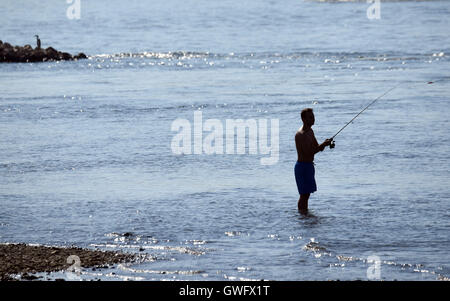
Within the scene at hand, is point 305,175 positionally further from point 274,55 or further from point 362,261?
point 274,55

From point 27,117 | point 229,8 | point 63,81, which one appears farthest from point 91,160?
point 229,8

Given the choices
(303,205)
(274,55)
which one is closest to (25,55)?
(274,55)

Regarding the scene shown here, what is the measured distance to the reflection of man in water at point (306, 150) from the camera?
13.2m

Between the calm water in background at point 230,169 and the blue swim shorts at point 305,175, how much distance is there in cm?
51

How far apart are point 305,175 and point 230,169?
4.71m

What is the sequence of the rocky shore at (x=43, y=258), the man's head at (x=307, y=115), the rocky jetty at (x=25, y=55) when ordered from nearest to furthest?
1. the rocky shore at (x=43, y=258)
2. the man's head at (x=307, y=115)
3. the rocky jetty at (x=25, y=55)

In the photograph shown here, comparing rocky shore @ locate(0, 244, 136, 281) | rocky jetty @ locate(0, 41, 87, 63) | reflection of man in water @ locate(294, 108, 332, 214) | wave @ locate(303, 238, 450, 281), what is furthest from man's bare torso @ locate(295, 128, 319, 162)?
rocky jetty @ locate(0, 41, 87, 63)

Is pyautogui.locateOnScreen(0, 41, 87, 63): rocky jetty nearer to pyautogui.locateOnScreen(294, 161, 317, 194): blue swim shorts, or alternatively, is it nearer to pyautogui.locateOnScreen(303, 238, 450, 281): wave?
pyautogui.locateOnScreen(294, 161, 317, 194): blue swim shorts

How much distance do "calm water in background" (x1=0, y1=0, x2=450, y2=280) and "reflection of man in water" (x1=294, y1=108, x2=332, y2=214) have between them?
577mm

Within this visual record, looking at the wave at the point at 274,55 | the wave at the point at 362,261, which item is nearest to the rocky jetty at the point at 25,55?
the wave at the point at 274,55

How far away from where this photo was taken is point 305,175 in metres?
13.5

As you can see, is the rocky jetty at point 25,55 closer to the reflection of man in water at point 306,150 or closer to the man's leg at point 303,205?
the man's leg at point 303,205

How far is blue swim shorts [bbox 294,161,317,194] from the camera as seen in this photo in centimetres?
1345
